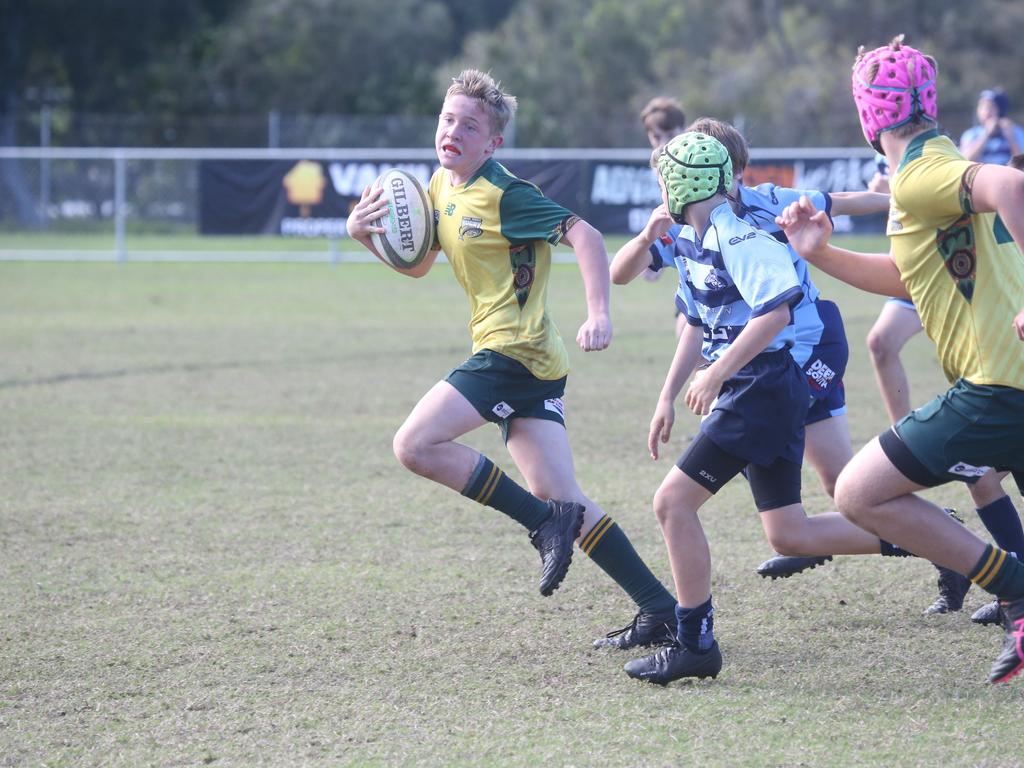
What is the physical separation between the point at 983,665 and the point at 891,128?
1.70m

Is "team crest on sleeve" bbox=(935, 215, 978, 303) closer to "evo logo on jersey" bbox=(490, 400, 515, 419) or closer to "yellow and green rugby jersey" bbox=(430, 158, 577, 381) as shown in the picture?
"yellow and green rugby jersey" bbox=(430, 158, 577, 381)

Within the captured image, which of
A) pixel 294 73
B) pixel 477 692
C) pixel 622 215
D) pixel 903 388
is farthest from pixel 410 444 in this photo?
pixel 294 73

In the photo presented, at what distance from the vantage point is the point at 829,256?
153 inches

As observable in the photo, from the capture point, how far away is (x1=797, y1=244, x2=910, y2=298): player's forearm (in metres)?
3.90

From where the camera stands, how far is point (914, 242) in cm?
360

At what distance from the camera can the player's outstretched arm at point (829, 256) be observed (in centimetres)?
381

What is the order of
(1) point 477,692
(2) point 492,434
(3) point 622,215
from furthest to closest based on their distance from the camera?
(3) point 622,215, (2) point 492,434, (1) point 477,692

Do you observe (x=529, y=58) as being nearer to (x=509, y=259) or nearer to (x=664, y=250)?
(x=664, y=250)

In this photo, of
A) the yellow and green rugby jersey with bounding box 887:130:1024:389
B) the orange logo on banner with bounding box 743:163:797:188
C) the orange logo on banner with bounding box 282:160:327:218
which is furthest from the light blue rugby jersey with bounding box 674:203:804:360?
the orange logo on banner with bounding box 282:160:327:218

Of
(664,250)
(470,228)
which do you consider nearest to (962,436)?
(664,250)

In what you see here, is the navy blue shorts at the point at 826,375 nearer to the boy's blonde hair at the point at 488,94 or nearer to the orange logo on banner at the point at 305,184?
the boy's blonde hair at the point at 488,94

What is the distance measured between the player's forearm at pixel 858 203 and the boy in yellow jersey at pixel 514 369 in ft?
3.30

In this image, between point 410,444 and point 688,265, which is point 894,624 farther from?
point 410,444

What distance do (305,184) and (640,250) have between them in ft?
56.7
